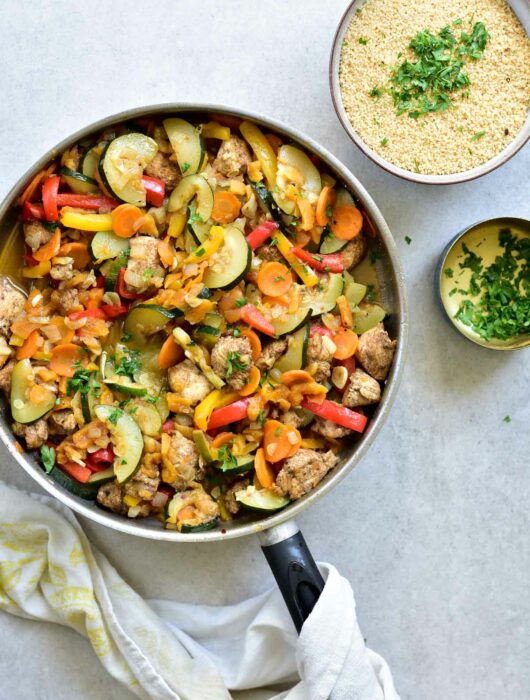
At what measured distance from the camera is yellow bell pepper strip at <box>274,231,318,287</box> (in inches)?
125

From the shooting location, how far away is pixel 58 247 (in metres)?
3.12

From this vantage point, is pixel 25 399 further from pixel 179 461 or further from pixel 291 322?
pixel 291 322

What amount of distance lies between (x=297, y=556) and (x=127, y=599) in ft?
3.34

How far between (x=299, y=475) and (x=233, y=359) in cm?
58

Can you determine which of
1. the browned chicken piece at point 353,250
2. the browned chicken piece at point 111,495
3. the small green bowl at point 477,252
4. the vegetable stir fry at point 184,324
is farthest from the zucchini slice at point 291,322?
the browned chicken piece at point 111,495

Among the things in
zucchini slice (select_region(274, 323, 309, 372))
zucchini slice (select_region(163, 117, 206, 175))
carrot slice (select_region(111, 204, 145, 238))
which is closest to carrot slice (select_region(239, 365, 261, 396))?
zucchini slice (select_region(274, 323, 309, 372))

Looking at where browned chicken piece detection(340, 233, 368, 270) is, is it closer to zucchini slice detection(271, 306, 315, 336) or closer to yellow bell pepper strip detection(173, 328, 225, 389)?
zucchini slice detection(271, 306, 315, 336)

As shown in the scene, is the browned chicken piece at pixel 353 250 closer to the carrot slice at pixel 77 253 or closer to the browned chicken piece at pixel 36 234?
the carrot slice at pixel 77 253

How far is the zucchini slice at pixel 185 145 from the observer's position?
312 cm

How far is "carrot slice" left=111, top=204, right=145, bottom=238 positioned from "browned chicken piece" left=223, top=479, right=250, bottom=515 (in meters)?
1.22

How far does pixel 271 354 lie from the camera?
3.17 meters

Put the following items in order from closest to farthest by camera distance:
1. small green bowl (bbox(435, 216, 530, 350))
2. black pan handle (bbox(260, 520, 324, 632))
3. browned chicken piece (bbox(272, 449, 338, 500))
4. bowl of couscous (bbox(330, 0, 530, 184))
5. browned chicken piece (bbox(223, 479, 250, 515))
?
black pan handle (bbox(260, 520, 324, 632)), browned chicken piece (bbox(272, 449, 338, 500)), browned chicken piece (bbox(223, 479, 250, 515)), bowl of couscous (bbox(330, 0, 530, 184)), small green bowl (bbox(435, 216, 530, 350))

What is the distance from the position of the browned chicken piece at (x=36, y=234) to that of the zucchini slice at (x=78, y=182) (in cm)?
22

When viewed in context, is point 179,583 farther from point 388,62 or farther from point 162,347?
point 388,62
